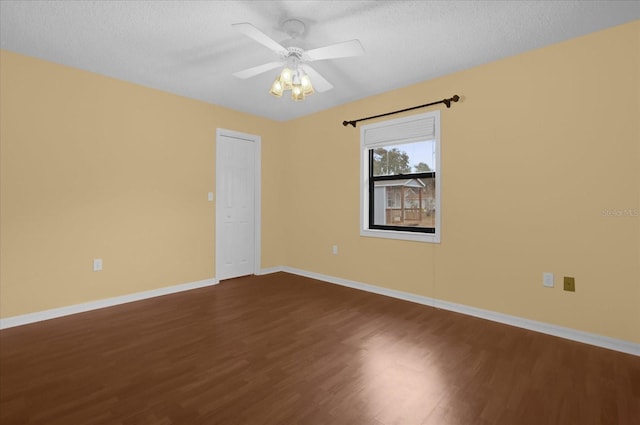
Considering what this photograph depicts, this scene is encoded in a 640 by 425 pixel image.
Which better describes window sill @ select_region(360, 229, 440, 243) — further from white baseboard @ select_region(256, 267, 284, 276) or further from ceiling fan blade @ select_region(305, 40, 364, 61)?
ceiling fan blade @ select_region(305, 40, 364, 61)

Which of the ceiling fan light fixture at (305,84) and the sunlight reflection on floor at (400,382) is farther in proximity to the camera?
the ceiling fan light fixture at (305,84)

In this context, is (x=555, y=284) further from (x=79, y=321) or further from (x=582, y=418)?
(x=79, y=321)

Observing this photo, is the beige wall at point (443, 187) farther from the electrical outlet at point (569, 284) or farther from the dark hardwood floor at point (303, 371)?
the dark hardwood floor at point (303, 371)

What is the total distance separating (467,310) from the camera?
10.3ft

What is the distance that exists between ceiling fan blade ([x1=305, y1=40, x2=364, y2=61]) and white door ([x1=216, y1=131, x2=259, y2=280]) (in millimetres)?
2441

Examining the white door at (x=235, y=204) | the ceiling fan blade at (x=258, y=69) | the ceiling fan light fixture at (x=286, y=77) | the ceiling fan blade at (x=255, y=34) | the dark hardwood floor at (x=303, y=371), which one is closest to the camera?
the dark hardwood floor at (x=303, y=371)

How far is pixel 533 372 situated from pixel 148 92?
4.52 m

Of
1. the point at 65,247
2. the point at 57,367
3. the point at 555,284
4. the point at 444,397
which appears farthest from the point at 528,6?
the point at 65,247

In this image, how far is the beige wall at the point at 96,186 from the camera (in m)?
2.82

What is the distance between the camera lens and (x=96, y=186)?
328 centimetres

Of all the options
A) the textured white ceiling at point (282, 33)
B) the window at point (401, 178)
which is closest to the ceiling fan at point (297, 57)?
the textured white ceiling at point (282, 33)

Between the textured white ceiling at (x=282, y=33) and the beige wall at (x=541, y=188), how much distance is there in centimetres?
26

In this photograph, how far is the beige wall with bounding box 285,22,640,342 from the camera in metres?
2.36

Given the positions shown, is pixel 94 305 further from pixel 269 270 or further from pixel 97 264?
pixel 269 270
